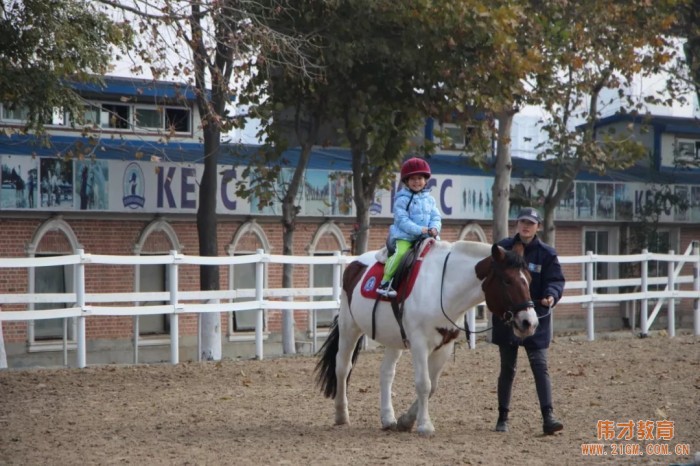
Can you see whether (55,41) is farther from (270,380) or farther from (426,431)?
(426,431)

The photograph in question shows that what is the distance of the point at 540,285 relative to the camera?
947 centimetres

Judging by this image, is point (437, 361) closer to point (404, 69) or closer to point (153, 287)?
point (404, 69)

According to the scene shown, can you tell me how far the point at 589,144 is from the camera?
25.1m

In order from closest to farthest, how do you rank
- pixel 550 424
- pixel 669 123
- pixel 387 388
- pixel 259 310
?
pixel 550 424
pixel 387 388
pixel 259 310
pixel 669 123

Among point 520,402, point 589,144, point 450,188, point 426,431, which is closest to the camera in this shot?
point 426,431

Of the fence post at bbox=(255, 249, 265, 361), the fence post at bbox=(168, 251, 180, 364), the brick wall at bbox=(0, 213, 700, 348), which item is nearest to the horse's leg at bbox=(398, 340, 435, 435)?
the fence post at bbox=(168, 251, 180, 364)

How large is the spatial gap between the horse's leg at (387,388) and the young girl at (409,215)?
668mm

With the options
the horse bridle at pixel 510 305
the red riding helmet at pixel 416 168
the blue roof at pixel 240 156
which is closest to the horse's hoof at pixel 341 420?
the horse bridle at pixel 510 305

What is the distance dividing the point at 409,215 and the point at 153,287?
50.3ft

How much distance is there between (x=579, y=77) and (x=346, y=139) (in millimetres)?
7268

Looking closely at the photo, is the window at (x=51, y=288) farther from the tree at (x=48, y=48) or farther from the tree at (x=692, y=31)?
the tree at (x=692, y=31)

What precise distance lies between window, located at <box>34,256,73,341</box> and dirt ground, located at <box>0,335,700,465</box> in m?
7.65

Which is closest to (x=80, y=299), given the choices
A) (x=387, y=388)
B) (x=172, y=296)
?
(x=172, y=296)

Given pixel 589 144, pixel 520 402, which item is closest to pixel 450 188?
pixel 589 144
